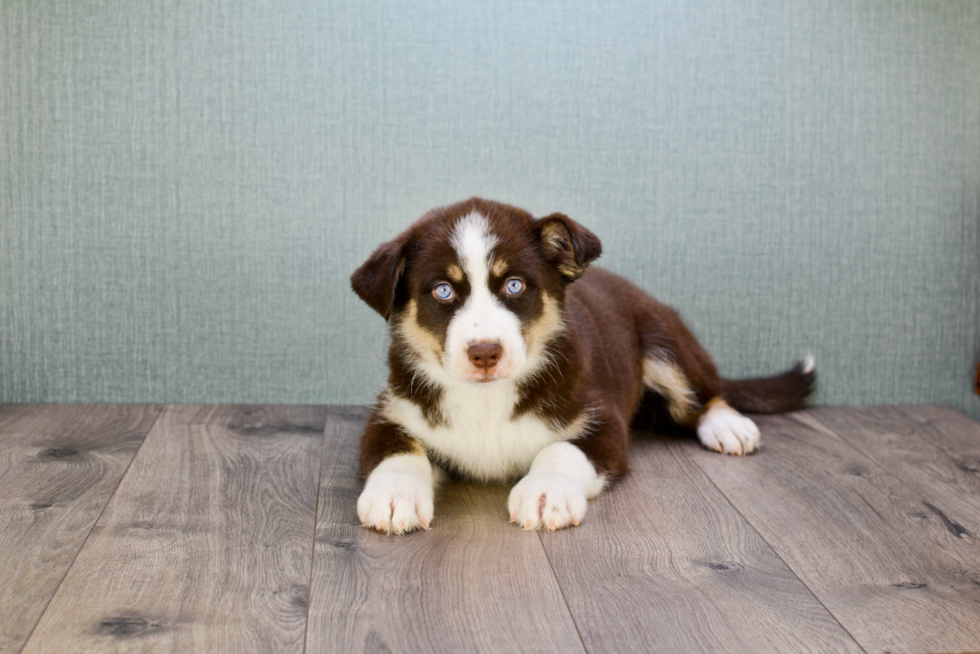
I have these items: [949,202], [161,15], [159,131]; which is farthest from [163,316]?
[949,202]

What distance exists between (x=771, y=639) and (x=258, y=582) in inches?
40.4

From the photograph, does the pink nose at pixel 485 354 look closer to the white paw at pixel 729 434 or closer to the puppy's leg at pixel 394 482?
the puppy's leg at pixel 394 482

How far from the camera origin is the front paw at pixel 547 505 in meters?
2.17

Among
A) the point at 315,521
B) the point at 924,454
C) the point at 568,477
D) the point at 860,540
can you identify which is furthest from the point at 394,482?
the point at 924,454

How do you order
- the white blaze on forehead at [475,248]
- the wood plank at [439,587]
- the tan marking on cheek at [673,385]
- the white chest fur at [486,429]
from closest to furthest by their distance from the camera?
the wood plank at [439,587], the white blaze on forehead at [475,248], the white chest fur at [486,429], the tan marking on cheek at [673,385]

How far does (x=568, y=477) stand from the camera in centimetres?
227

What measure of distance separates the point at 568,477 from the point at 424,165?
54.7 inches

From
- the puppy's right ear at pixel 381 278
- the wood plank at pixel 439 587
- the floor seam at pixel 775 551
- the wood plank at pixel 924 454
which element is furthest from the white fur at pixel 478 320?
the wood plank at pixel 924 454

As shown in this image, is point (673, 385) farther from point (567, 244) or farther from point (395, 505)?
point (395, 505)

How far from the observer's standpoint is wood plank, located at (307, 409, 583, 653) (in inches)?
65.8

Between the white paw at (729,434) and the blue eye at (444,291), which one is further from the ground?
the blue eye at (444,291)

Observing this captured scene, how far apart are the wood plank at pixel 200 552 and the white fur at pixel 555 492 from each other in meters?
0.51

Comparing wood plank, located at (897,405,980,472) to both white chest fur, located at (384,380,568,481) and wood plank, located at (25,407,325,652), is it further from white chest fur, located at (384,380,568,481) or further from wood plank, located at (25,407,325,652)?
wood plank, located at (25,407,325,652)

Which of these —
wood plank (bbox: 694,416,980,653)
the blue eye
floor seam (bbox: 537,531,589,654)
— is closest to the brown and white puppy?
the blue eye
